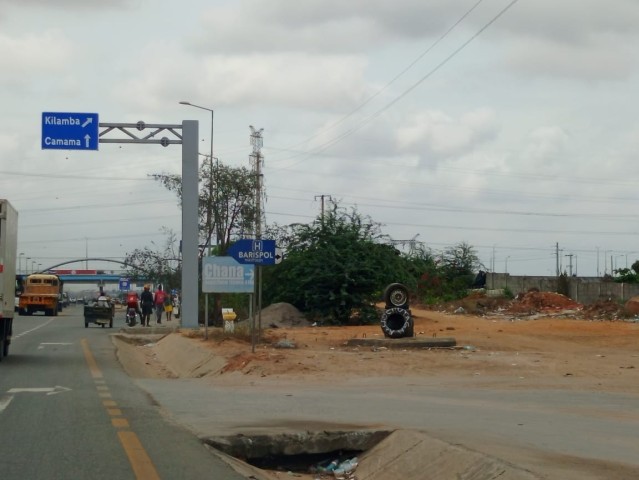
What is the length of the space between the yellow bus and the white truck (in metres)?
52.2

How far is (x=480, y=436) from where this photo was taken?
1162 cm

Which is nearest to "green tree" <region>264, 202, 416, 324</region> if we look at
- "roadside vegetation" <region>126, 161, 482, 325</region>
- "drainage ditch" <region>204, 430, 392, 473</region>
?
"roadside vegetation" <region>126, 161, 482, 325</region>

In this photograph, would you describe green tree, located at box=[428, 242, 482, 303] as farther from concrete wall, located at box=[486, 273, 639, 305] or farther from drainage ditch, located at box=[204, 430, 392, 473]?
drainage ditch, located at box=[204, 430, 392, 473]

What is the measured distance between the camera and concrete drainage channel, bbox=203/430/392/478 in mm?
11594

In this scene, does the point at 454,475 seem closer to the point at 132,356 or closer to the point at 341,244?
the point at 132,356

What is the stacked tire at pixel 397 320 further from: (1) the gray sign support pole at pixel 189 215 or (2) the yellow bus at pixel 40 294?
(2) the yellow bus at pixel 40 294

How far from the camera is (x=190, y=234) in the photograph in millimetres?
38875

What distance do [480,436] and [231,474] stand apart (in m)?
3.34

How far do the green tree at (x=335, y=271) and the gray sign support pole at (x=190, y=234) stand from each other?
18.2 ft

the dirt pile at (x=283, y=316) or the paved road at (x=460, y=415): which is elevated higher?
the dirt pile at (x=283, y=316)

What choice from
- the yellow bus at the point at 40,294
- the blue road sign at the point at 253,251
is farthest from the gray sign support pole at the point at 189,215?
the yellow bus at the point at 40,294

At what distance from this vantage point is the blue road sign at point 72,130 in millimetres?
34969

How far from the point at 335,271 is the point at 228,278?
46.8 ft

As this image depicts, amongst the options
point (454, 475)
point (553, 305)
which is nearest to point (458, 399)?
point (454, 475)
